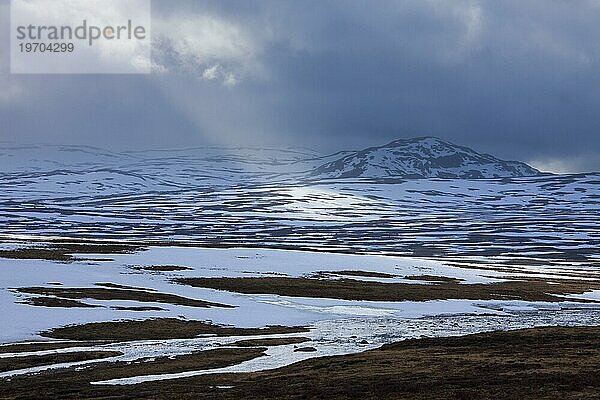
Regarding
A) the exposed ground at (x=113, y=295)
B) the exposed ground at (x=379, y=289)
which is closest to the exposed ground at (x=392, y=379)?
the exposed ground at (x=113, y=295)

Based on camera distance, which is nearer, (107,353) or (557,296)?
(107,353)

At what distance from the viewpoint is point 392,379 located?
30469 mm

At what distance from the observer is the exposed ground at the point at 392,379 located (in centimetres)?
2712

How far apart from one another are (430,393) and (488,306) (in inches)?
1787

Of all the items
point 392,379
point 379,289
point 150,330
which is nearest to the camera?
point 392,379

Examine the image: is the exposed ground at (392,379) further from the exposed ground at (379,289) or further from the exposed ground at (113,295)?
the exposed ground at (379,289)

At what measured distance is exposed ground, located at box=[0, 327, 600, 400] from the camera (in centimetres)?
2712

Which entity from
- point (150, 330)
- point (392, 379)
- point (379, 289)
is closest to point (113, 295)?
point (150, 330)

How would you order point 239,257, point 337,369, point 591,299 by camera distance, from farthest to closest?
point 239,257 → point 591,299 → point 337,369

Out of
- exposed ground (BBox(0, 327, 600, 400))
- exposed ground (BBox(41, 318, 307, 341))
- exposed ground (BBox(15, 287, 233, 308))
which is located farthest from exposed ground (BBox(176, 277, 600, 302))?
exposed ground (BBox(0, 327, 600, 400))

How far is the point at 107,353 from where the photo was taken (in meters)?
41.1

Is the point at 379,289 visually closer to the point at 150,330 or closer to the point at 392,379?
the point at 150,330

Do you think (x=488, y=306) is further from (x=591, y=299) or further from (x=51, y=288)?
(x=51, y=288)

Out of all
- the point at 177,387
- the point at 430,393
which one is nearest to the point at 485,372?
the point at 430,393
